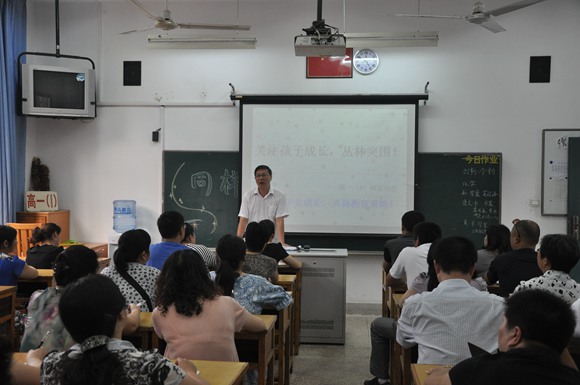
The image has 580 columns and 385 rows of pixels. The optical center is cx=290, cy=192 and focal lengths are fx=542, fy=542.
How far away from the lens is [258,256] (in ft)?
12.3

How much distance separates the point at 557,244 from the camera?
2.74 meters

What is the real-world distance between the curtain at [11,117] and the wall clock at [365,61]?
4.04 metres

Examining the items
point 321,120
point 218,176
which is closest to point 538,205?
point 321,120

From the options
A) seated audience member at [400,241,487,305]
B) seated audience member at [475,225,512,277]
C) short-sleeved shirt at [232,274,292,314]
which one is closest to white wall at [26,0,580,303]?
seated audience member at [475,225,512,277]

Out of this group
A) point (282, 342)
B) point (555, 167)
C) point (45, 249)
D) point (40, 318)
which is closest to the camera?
point (40, 318)

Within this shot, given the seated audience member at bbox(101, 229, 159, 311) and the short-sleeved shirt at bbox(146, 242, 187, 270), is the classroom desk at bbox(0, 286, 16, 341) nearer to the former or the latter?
the short-sleeved shirt at bbox(146, 242, 187, 270)

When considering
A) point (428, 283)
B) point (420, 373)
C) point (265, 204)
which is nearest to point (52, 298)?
point (420, 373)

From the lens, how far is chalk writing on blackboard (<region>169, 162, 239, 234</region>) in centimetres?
665

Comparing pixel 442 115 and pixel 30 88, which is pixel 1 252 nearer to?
pixel 30 88

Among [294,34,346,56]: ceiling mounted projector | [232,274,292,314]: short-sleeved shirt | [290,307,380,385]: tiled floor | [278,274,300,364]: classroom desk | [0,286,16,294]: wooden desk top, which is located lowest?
[290,307,380,385]: tiled floor

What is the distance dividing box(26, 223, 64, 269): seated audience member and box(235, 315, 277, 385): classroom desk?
223cm

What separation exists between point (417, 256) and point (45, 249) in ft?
9.84

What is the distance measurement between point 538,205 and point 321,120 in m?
2.71

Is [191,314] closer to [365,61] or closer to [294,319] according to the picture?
[294,319]
